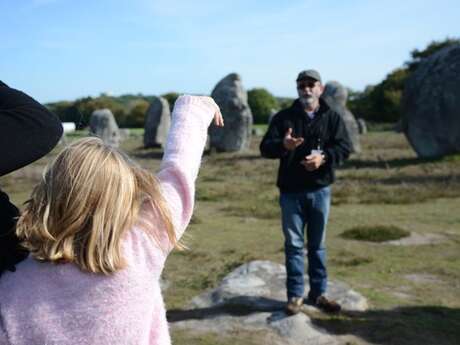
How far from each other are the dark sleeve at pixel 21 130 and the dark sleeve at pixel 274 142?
2.98 m

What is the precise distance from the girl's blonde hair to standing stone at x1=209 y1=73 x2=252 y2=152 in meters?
17.3

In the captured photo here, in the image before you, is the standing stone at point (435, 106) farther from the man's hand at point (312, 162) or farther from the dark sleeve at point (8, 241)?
the dark sleeve at point (8, 241)

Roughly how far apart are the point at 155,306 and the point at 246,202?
26.3 feet

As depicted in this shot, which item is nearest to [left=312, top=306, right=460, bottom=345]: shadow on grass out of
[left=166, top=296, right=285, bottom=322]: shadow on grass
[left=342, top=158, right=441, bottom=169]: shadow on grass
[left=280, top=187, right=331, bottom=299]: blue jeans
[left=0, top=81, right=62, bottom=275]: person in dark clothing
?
[left=280, top=187, right=331, bottom=299]: blue jeans

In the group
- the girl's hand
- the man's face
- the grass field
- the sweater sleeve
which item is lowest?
the grass field

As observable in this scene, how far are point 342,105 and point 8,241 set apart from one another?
16.6 meters

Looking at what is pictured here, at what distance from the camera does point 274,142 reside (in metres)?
4.40

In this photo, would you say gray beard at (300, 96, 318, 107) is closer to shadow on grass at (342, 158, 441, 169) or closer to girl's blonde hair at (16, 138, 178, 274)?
girl's blonde hair at (16, 138, 178, 274)

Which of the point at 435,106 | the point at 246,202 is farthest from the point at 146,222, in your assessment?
the point at 435,106

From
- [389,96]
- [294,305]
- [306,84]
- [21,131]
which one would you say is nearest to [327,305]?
[294,305]

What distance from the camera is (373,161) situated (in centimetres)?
1468

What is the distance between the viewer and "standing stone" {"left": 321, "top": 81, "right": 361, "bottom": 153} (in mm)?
17297

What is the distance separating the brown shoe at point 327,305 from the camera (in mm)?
4395

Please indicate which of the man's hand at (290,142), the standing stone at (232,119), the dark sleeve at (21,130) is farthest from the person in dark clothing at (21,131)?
the standing stone at (232,119)
